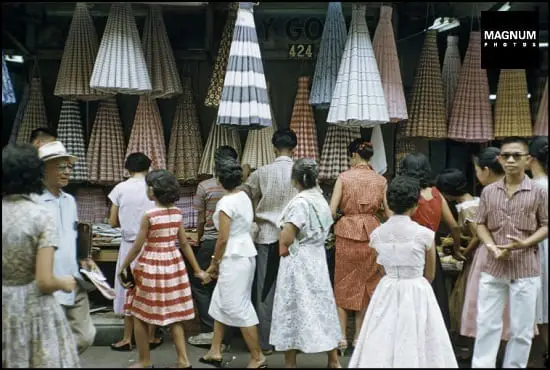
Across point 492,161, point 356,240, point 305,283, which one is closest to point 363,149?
point 356,240

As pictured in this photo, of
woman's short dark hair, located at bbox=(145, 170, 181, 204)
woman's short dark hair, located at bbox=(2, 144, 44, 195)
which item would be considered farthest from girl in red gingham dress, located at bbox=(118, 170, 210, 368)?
woman's short dark hair, located at bbox=(2, 144, 44, 195)

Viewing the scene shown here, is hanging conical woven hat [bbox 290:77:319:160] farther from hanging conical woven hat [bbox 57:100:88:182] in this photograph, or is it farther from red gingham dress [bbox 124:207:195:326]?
hanging conical woven hat [bbox 57:100:88:182]

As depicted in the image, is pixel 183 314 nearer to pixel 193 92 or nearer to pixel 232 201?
pixel 232 201

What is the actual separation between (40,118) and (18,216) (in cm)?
334

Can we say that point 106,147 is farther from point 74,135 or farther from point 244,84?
point 244,84

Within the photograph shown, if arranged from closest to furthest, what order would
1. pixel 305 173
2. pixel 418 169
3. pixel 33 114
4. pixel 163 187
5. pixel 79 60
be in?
pixel 163 187 → pixel 305 173 → pixel 418 169 → pixel 79 60 → pixel 33 114

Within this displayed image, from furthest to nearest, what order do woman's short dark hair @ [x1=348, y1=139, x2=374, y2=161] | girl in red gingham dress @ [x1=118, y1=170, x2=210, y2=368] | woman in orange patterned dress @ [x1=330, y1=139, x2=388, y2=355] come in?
woman's short dark hair @ [x1=348, y1=139, x2=374, y2=161]
woman in orange patterned dress @ [x1=330, y1=139, x2=388, y2=355]
girl in red gingham dress @ [x1=118, y1=170, x2=210, y2=368]

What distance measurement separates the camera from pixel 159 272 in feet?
17.5

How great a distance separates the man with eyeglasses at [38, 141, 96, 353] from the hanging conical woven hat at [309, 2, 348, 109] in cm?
269

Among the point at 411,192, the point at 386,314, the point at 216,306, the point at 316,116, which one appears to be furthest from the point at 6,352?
the point at 316,116

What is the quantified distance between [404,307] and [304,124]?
2765 mm

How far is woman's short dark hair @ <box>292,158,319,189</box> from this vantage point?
545 centimetres

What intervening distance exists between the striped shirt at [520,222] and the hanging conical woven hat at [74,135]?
4.10 m

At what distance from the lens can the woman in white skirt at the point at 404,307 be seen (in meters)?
4.80
